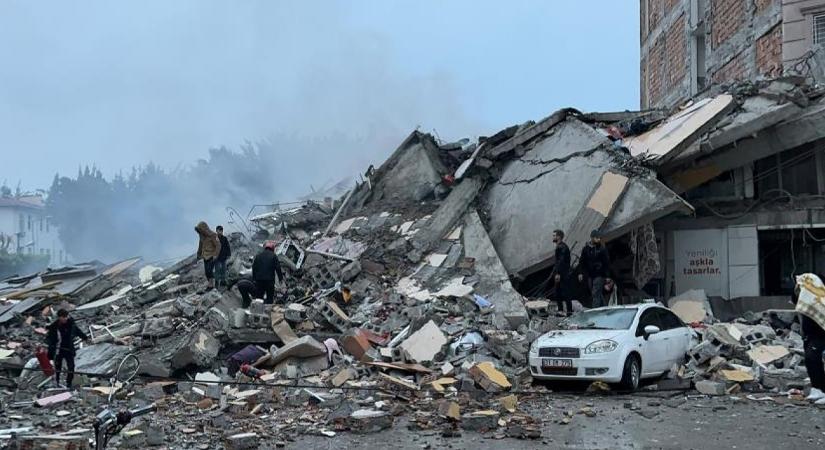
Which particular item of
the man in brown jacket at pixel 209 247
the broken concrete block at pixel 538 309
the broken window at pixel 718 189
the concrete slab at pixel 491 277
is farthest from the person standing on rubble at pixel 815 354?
the man in brown jacket at pixel 209 247

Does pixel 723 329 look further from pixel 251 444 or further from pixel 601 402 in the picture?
pixel 251 444

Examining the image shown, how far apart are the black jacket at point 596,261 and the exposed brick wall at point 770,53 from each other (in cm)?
1052

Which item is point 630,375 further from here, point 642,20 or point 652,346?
point 642,20

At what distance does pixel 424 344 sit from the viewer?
12344 mm

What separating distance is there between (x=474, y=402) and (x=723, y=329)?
19.8ft

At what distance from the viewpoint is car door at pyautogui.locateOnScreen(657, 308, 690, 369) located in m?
11.2

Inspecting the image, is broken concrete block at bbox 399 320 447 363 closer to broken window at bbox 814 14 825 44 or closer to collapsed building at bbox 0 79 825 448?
collapsed building at bbox 0 79 825 448

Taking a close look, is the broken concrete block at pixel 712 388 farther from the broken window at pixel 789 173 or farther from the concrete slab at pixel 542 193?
the broken window at pixel 789 173

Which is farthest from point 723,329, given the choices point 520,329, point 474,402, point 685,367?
point 474,402

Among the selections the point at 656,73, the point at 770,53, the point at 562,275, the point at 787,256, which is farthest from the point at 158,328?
the point at 656,73

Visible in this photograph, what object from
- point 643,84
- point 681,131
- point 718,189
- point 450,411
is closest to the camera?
point 450,411

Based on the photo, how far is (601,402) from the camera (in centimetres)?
954

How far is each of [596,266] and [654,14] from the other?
22.6 m

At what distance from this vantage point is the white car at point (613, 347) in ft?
32.5
